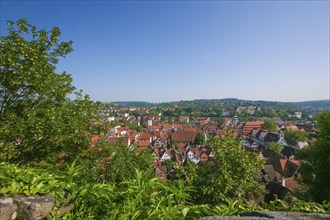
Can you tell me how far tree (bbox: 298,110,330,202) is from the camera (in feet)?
39.8

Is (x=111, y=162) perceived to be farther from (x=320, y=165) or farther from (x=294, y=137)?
(x=294, y=137)

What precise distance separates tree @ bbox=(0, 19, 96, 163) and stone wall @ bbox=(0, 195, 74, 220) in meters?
5.21

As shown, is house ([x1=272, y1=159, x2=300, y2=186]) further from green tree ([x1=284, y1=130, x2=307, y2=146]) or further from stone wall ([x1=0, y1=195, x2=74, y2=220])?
green tree ([x1=284, y1=130, x2=307, y2=146])

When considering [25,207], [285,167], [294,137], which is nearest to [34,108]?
[25,207]

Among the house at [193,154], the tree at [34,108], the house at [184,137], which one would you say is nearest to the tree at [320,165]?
the tree at [34,108]

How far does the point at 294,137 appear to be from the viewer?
86062mm

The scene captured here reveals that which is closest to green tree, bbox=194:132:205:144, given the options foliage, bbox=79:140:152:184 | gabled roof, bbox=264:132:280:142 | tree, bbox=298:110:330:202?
gabled roof, bbox=264:132:280:142

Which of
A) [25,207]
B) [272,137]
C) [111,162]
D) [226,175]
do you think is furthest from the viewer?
[272,137]

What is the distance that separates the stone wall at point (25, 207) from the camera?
274cm

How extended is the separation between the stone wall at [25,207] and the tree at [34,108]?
17.1 ft

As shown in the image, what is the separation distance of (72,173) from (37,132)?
4.84 meters

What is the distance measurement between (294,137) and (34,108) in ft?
310

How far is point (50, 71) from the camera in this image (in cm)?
889

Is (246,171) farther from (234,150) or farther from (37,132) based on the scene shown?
(37,132)
